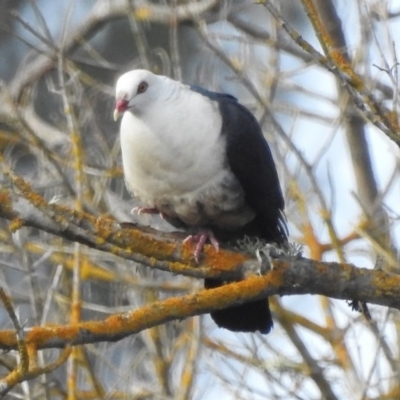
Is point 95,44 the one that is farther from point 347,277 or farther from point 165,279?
point 347,277

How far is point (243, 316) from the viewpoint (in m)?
4.15

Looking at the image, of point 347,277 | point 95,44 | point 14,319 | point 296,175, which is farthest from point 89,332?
point 95,44

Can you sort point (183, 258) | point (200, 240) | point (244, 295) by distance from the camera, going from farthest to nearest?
point (200, 240) < point (183, 258) < point (244, 295)

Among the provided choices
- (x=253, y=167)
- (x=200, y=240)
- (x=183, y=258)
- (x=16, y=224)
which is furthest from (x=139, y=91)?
(x=16, y=224)

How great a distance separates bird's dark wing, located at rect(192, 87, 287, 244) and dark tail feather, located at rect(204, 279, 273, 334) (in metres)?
0.29

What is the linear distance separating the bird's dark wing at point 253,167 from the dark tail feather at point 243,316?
0.29 metres

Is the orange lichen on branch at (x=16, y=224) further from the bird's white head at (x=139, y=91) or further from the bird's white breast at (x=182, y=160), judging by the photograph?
the bird's white head at (x=139, y=91)

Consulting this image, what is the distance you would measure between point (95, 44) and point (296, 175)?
5947 millimetres

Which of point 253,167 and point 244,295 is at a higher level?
point 253,167

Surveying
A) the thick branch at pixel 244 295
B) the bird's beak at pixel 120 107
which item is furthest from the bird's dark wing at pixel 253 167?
the thick branch at pixel 244 295

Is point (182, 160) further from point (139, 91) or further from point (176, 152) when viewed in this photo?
point (139, 91)

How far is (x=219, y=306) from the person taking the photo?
3.00 metres

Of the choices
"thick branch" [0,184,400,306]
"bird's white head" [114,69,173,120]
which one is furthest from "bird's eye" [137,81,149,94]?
"thick branch" [0,184,400,306]

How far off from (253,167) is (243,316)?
1.86 feet
